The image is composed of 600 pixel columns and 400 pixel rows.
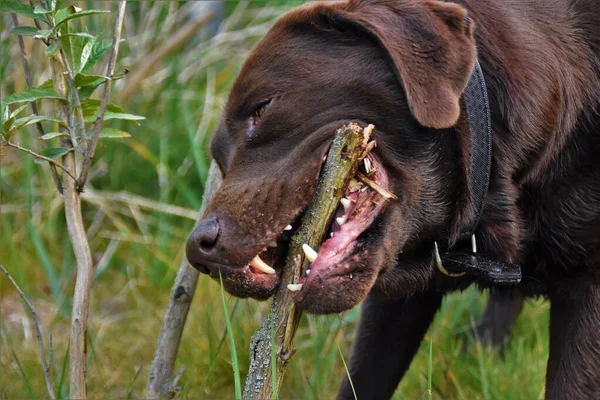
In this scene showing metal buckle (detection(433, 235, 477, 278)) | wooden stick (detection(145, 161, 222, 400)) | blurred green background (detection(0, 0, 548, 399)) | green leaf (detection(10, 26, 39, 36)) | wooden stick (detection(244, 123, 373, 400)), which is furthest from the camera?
blurred green background (detection(0, 0, 548, 399))

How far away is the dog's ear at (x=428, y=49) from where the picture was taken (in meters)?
2.08

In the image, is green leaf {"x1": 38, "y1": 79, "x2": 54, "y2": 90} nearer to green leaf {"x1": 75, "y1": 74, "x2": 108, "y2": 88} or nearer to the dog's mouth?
green leaf {"x1": 75, "y1": 74, "x2": 108, "y2": 88}

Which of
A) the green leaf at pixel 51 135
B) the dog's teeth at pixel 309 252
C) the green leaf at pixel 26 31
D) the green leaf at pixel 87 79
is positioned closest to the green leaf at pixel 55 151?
the green leaf at pixel 51 135

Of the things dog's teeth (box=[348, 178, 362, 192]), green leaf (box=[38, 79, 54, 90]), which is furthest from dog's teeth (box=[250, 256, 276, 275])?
green leaf (box=[38, 79, 54, 90])

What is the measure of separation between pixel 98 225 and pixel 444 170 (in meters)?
2.24

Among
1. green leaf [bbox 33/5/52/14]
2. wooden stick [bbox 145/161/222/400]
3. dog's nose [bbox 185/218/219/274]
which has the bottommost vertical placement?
wooden stick [bbox 145/161/222/400]

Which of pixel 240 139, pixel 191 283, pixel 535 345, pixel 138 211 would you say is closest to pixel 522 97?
pixel 240 139

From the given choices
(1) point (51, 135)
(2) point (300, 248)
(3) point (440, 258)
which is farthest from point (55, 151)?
(3) point (440, 258)

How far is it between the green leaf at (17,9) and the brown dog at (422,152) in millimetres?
511

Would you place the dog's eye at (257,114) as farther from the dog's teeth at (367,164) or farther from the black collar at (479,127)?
the black collar at (479,127)

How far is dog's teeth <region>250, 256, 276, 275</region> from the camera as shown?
2.11 m

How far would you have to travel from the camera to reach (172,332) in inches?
104

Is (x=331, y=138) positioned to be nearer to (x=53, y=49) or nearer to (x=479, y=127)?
(x=479, y=127)

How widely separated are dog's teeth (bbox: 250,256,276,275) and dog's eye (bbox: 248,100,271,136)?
1.06ft
